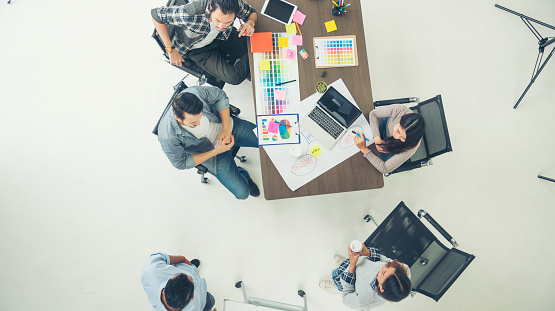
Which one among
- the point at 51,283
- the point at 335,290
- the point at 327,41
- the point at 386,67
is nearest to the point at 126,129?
the point at 51,283

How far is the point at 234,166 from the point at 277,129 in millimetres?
610

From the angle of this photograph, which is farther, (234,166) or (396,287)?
(234,166)

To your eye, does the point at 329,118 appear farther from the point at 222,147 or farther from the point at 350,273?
the point at 350,273

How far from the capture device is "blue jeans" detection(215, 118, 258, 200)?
7.66 feet

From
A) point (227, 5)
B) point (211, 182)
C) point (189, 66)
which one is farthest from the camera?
point (211, 182)

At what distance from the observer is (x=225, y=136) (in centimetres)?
219

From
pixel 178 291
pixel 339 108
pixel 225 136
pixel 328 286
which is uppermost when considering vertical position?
pixel 339 108

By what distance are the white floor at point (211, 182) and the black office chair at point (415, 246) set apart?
1.80 feet

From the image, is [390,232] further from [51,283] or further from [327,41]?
[51,283]

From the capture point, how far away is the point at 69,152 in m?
2.81

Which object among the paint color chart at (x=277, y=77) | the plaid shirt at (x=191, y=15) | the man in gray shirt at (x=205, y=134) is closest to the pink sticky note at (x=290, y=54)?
the paint color chart at (x=277, y=77)

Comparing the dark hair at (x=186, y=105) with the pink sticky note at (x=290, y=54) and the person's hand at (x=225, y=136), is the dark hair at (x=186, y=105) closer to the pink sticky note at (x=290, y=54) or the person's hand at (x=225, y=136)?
the person's hand at (x=225, y=136)

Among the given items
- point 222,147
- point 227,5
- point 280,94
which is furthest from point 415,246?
point 227,5

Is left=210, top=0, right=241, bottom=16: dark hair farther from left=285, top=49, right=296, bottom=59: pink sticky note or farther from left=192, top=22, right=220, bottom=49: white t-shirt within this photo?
left=285, top=49, right=296, bottom=59: pink sticky note
